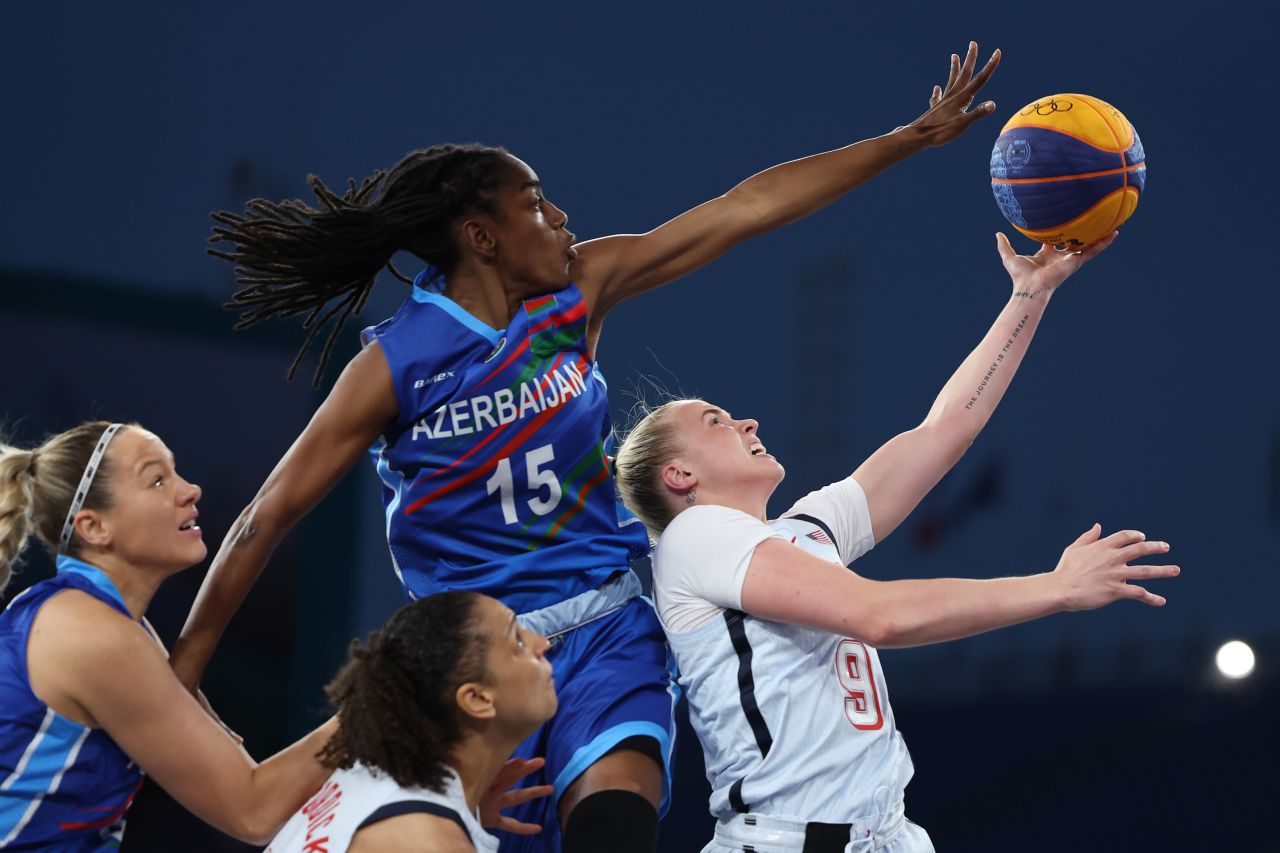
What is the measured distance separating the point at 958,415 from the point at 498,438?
968 millimetres

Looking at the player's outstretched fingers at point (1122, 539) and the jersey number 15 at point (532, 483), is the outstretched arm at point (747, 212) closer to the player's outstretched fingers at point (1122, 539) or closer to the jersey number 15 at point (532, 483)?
the jersey number 15 at point (532, 483)

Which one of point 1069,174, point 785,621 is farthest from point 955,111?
point 785,621

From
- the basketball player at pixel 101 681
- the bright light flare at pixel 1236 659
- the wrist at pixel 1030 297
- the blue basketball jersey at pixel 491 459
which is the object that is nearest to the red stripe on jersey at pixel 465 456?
the blue basketball jersey at pixel 491 459

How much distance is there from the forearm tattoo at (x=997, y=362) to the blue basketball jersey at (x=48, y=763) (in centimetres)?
165

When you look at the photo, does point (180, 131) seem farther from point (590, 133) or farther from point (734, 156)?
point (734, 156)

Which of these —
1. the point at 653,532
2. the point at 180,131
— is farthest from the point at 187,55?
the point at 653,532

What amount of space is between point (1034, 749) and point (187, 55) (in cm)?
661

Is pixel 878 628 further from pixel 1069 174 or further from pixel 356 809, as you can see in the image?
pixel 1069 174

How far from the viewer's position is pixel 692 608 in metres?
2.50

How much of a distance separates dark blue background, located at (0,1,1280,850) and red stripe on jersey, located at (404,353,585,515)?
187 inches

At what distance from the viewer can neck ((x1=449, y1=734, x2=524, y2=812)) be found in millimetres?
2117

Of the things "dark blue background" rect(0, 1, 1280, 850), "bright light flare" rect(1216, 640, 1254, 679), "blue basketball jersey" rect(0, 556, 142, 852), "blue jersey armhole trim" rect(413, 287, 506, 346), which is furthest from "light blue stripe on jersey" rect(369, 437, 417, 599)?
"bright light flare" rect(1216, 640, 1254, 679)

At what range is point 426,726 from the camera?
2.08m

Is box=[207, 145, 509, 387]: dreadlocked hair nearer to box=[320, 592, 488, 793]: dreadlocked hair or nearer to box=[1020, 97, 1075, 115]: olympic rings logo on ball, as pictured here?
box=[320, 592, 488, 793]: dreadlocked hair
